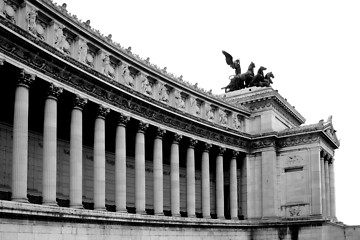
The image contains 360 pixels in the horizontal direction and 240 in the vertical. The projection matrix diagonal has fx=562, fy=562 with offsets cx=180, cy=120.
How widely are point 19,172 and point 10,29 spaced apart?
26.7 ft

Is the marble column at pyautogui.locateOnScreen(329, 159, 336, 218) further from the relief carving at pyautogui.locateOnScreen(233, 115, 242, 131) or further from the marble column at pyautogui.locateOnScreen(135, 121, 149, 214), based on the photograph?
the marble column at pyautogui.locateOnScreen(135, 121, 149, 214)

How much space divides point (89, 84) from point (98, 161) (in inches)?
222

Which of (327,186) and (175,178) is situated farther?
(327,186)

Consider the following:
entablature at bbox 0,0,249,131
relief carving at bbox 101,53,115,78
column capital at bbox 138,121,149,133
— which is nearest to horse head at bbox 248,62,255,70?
entablature at bbox 0,0,249,131

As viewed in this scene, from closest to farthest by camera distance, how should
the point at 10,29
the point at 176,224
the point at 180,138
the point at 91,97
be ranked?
the point at 10,29 → the point at 91,97 → the point at 176,224 → the point at 180,138

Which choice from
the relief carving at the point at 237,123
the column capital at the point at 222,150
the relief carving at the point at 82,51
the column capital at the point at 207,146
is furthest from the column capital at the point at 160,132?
the relief carving at the point at 237,123

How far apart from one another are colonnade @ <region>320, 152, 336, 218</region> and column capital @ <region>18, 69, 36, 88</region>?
123ft

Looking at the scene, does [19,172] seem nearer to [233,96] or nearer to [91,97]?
[91,97]

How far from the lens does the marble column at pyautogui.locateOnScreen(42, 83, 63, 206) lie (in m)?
35.1

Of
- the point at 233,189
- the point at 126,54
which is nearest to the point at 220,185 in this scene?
the point at 233,189

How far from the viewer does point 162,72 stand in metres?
49.9

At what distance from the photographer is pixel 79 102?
38781 millimetres

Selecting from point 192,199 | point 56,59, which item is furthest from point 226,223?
point 56,59

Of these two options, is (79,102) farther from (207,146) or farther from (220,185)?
(220,185)
